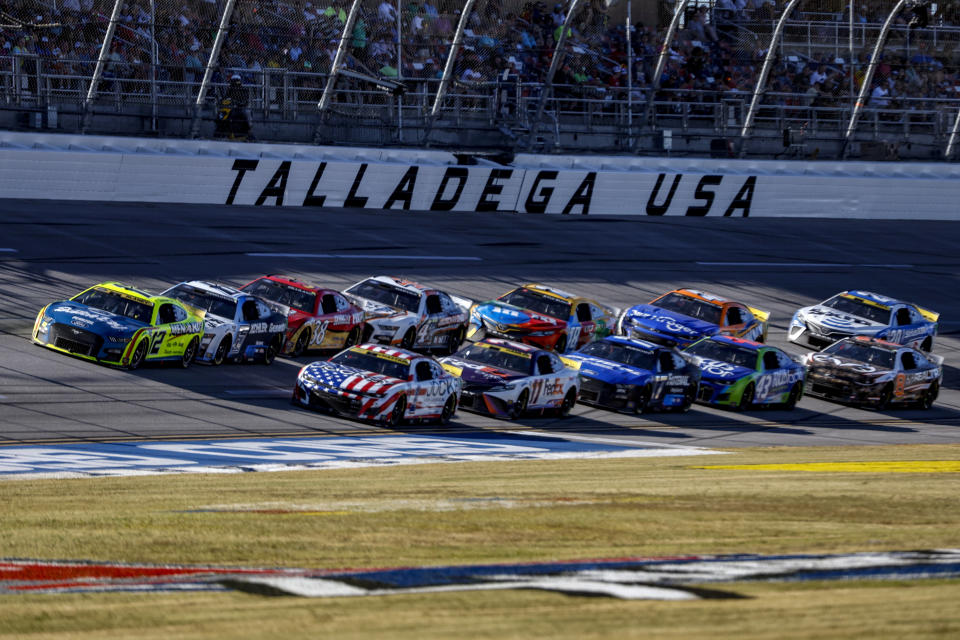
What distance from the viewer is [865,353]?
24.6 meters

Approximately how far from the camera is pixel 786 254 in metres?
34.1

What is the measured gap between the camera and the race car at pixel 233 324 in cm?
2138

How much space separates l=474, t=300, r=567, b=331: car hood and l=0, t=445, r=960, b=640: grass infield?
952 cm

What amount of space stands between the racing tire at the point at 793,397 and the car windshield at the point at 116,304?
10462 mm

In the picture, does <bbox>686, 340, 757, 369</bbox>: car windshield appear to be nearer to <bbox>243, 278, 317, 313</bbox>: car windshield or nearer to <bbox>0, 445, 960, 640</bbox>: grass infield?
<bbox>243, 278, 317, 313</bbox>: car windshield

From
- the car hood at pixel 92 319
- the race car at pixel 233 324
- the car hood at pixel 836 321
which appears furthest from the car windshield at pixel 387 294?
the car hood at pixel 836 321

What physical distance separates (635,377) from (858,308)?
832 cm

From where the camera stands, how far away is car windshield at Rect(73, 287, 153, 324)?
808 inches

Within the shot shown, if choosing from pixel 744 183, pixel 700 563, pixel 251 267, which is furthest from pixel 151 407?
pixel 744 183

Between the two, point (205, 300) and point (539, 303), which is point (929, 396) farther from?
point (205, 300)

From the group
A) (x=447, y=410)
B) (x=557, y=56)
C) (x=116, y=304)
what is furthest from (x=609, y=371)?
(x=557, y=56)

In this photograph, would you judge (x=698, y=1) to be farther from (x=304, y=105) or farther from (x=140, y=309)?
(x=140, y=309)

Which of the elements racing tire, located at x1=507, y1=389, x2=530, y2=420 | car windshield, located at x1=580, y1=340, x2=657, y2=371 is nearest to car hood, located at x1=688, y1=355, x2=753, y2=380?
car windshield, located at x1=580, y1=340, x2=657, y2=371

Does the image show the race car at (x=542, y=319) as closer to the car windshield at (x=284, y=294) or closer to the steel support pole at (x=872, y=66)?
the car windshield at (x=284, y=294)
